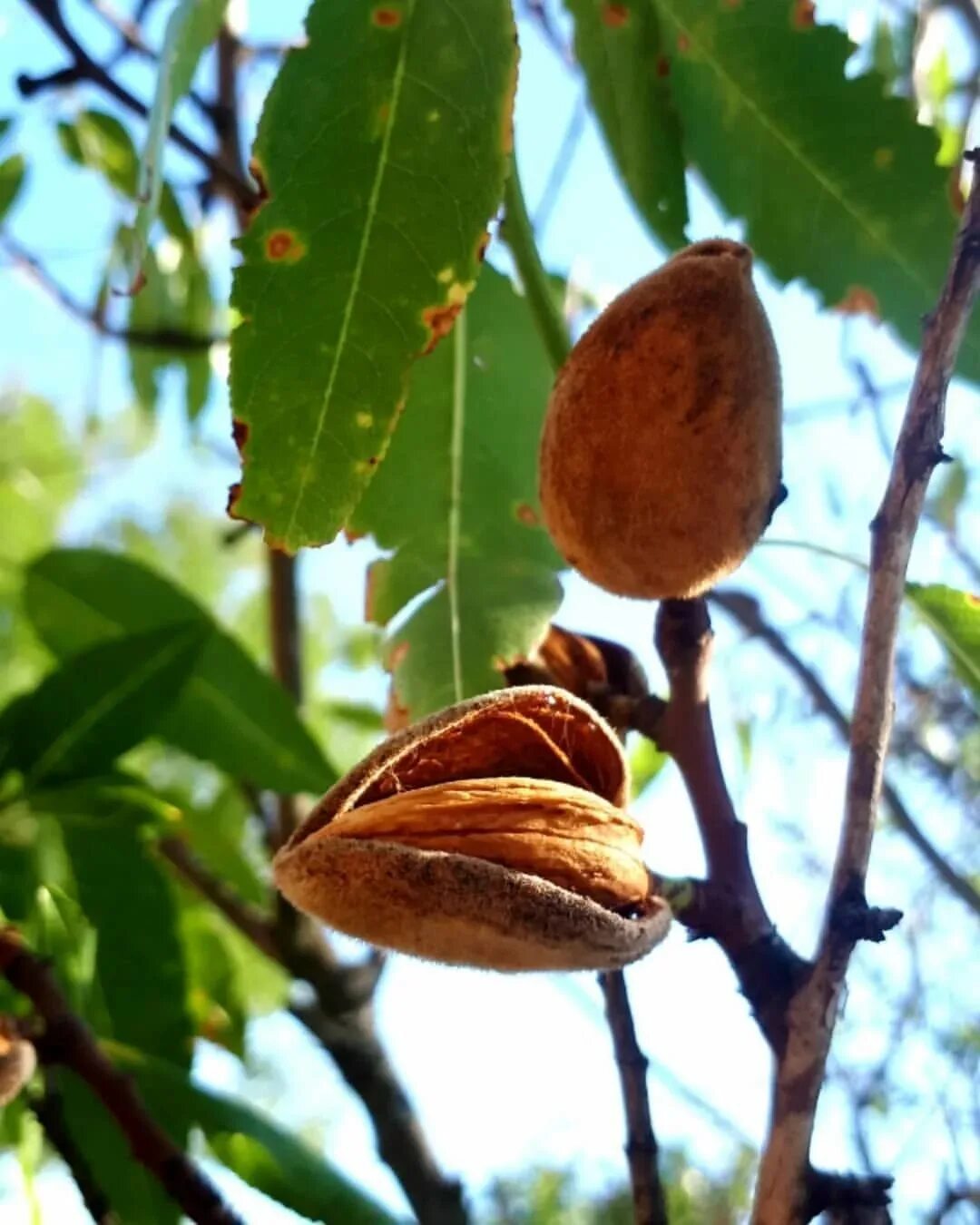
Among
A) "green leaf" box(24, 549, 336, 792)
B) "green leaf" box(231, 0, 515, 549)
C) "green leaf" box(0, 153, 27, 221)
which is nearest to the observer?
"green leaf" box(231, 0, 515, 549)

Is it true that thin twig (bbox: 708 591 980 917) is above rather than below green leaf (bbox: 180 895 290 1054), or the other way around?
above

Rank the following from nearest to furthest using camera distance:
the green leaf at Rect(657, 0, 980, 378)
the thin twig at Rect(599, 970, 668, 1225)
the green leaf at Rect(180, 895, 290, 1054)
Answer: the thin twig at Rect(599, 970, 668, 1225) → the green leaf at Rect(657, 0, 980, 378) → the green leaf at Rect(180, 895, 290, 1054)

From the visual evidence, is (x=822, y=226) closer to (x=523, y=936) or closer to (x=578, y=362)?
(x=578, y=362)

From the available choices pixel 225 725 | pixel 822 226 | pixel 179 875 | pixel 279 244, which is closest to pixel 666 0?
pixel 822 226

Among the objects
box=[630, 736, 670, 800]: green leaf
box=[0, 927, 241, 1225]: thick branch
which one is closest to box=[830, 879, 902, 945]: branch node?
box=[0, 927, 241, 1225]: thick branch

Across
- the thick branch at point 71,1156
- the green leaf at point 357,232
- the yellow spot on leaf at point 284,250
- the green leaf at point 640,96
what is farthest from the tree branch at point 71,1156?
the green leaf at point 640,96

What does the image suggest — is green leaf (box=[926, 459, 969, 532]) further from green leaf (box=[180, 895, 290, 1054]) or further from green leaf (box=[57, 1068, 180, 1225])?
green leaf (box=[57, 1068, 180, 1225])
